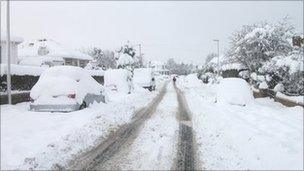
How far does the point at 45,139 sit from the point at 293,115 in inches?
406

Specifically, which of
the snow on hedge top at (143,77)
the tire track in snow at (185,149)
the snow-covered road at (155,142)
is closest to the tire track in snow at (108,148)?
the snow-covered road at (155,142)

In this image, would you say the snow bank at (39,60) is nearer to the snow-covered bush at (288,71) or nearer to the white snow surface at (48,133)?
the snow-covered bush at (288,71)

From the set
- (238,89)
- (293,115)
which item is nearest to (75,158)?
(293,115)

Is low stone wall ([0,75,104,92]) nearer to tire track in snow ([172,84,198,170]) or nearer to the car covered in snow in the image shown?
tire track in snow ([172,84,198,170])

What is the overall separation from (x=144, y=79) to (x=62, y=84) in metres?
25.9

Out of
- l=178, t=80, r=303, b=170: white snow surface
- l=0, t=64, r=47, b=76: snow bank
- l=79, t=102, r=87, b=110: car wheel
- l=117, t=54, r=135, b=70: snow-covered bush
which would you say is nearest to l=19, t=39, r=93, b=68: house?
l=117, t=54, r=135, b=70: snow-covered bush

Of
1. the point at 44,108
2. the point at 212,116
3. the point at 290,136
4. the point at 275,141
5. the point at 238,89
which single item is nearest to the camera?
the point at 275,141

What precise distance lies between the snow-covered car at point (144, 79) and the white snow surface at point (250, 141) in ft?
81.0

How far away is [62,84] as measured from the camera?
1669 cm

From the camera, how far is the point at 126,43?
3179 inches

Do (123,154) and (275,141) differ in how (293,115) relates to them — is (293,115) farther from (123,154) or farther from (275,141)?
(123,154)

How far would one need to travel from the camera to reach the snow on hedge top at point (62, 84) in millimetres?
16484

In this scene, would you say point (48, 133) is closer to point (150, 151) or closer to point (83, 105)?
point (150, 151)

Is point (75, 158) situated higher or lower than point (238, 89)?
lower
